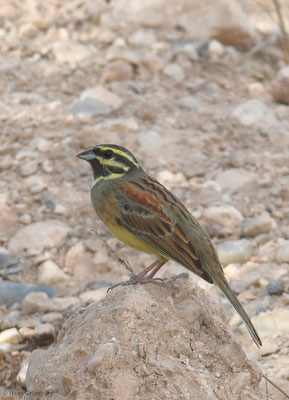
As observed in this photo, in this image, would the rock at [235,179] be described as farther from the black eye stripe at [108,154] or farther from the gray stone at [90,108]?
the black eye stripe at [108,154]

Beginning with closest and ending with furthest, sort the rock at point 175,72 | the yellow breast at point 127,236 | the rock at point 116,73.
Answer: the yellow breast at point 127,236, the rock at point 116,73, the rock at point 175,72

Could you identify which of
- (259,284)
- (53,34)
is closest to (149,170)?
(259,284)

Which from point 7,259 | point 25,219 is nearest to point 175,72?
point 25,219

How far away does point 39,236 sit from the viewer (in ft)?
24.8

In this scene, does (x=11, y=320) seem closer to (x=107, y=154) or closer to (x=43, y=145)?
(x=107, y=154)

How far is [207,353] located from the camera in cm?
459

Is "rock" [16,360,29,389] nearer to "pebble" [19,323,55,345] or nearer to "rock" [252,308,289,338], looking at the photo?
"pebble" [19,323,55,345]

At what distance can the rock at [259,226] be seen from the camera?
305 inches

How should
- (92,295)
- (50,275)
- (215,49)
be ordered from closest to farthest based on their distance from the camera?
(92,295), (50,275), (215,49)

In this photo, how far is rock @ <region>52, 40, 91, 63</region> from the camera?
1052 centimetres

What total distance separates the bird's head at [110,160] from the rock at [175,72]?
4.80 metres

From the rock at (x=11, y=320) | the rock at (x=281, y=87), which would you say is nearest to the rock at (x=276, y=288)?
the rock at (x=11, y=320)

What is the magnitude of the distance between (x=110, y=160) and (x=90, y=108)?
373cm

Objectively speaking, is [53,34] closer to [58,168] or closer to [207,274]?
[58,168]
